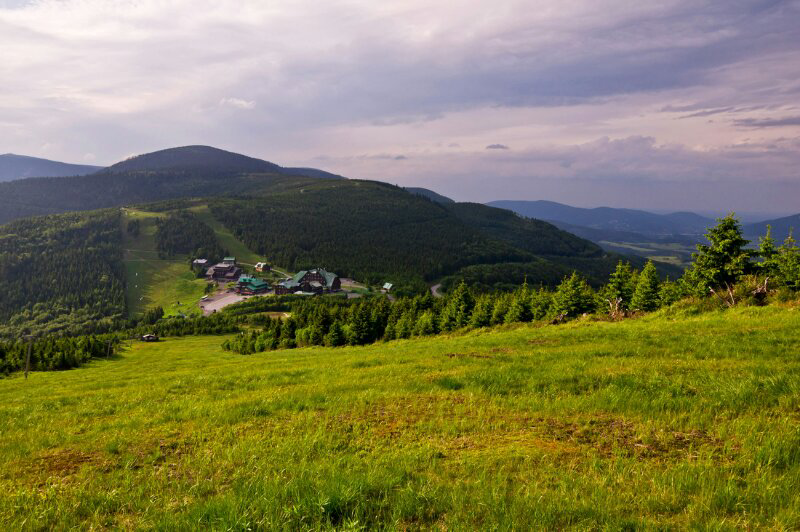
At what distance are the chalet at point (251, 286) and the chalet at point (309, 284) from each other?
27.9 feet

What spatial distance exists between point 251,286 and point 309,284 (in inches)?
1211

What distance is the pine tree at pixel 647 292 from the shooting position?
54844 mm

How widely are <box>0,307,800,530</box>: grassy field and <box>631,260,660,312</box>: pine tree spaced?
1840 inches

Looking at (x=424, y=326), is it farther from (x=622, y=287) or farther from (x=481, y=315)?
(x=622, y=287)

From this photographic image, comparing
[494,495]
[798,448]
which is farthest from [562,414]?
[494,495]

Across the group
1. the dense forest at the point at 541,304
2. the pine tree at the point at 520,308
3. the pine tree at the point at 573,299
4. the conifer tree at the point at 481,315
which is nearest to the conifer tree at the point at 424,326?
the dense forest at the point at 541,304

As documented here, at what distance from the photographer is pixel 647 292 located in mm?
55406

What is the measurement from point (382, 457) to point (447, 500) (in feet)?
6.41

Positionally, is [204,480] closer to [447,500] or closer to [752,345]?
[447,500]

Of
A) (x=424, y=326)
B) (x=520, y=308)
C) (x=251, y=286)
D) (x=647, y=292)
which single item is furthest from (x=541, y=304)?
(x=251, y=286)

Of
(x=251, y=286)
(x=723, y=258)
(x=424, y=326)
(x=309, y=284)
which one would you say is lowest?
(x=251, y=286)

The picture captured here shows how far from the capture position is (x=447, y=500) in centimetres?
497

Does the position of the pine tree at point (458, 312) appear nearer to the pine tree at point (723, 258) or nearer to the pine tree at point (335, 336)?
the pine tree at point (335, 336)

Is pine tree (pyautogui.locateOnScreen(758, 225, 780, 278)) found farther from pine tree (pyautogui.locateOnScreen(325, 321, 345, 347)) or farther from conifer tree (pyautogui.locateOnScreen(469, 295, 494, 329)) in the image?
pine tree (pyautogui.locateOnScreen(325, 321, 345, 347))
